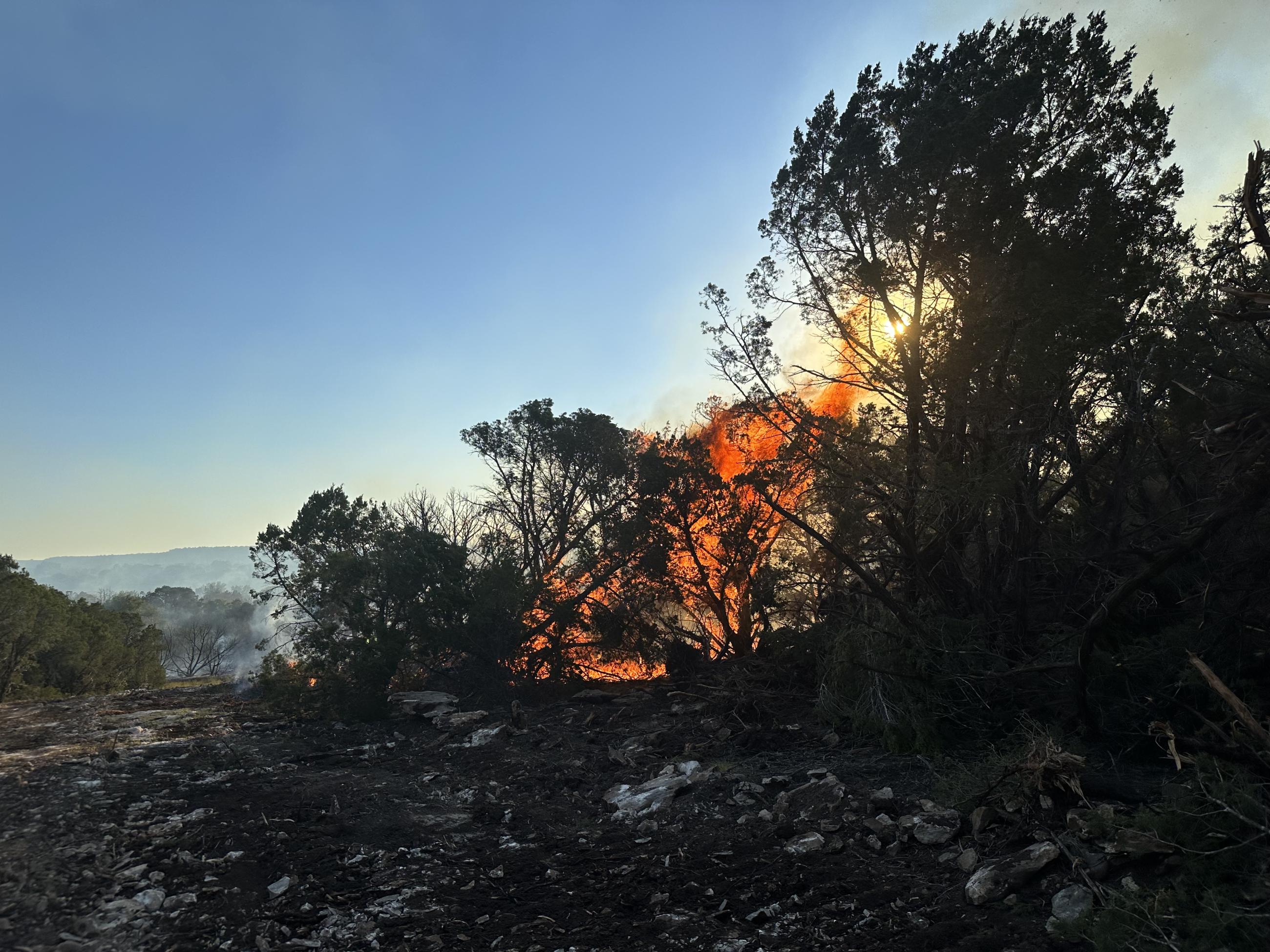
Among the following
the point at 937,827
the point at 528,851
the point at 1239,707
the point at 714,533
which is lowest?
the point at 528,851

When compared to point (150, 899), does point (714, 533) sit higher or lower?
higher

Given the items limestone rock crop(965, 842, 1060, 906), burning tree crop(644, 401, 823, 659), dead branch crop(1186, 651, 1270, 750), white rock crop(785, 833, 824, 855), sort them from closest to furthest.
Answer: dead branch crop(1186, 651, 1270, 750)
limestone rock crop(965, 842, 1060, 906)
white rock crop(785, 833, 824, 855)
burning tree crop(644, 401, 823, 659)

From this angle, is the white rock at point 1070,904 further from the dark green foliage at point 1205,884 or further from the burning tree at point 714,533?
the burning tree at point 714,533

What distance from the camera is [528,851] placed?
5723 millimetres

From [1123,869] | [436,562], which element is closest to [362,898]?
[1123,869]

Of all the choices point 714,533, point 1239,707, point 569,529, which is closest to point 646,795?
point 1239,707

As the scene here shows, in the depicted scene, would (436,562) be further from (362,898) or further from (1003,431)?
(1003,431)

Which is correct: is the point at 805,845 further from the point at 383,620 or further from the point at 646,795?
the point at 383,620

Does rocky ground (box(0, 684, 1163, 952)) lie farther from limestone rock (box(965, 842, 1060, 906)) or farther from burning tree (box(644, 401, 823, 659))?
burning tree (box(644, 401, 823, 659))

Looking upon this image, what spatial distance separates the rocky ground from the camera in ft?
13.4

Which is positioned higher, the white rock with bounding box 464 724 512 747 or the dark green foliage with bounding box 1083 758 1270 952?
the dark green foliage with bounding box 1083 758 1270 952

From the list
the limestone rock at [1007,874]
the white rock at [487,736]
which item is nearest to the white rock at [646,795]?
the limestone rock at [1007,874]

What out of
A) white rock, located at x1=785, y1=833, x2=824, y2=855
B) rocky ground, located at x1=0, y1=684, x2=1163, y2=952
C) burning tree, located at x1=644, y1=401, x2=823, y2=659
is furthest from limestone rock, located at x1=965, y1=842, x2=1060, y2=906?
burning tree, located at x1=644, y1=401, x2=823, y2=659

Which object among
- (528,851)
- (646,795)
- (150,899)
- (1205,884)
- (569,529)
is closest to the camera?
(1205,884)
